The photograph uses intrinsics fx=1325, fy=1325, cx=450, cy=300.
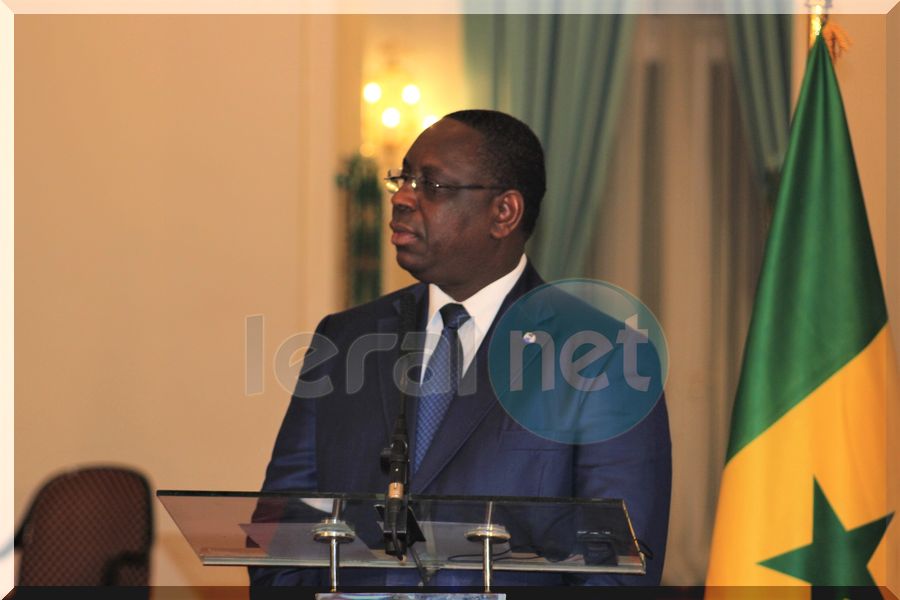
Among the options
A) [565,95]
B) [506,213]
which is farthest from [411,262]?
[565,95]

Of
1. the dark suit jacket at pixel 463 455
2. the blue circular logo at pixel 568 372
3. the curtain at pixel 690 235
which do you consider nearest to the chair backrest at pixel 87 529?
the dark suit jacket at pixel 463 455

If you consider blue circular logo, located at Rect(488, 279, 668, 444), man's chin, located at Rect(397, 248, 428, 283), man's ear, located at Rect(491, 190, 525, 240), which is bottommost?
blue circular logo, located at Rect(488, 279, 668, 444)

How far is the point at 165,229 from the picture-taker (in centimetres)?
638

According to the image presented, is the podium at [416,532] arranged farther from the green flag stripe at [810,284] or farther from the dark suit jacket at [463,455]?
the green flag stripe at [810,284]

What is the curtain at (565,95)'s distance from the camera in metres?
5.98

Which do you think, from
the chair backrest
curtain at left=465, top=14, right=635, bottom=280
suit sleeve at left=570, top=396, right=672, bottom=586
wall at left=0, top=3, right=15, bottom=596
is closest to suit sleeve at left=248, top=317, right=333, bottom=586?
suit sleeve at left=570, top=396, right=672, bottom=586

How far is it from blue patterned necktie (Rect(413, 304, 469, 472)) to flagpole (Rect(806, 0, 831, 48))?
5.86 ft

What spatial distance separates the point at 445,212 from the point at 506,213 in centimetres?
21

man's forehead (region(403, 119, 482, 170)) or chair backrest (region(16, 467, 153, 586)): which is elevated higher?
man's forehead (region(403, 119, 482, 170))

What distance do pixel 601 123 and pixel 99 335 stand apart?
8.55 ft

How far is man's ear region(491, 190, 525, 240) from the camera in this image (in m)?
4.32

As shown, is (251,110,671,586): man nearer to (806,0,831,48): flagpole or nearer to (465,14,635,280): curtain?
(806,0,831,48): flagpole

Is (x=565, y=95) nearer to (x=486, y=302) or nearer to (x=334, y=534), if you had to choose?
(x=486, y=302)

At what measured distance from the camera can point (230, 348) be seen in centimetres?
635
